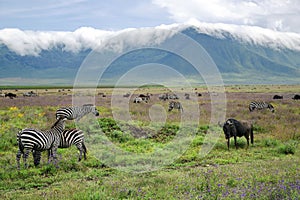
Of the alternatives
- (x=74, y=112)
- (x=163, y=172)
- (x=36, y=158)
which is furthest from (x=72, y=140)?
(x=74, y=112)

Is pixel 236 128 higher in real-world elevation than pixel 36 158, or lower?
higher

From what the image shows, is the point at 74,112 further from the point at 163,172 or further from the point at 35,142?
the point at 163,172

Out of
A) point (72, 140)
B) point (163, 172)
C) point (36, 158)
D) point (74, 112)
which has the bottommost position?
point (163, 172)

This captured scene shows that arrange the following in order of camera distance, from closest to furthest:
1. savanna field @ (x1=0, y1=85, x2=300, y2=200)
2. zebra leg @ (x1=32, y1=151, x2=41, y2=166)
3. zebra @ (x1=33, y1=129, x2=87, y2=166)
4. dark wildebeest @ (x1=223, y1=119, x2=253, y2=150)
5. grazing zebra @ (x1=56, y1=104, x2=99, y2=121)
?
savanna field @ (x1=0, y1=85, x2=300, y2=200) < zebra leg @ (x1=32, y1=151, x2=41, y2=166) < zebra @ (x1=33, y1=129, x2=87, y2=166) < dark wildebeest @ (x1=223, y1=119, x2=253, y2=150) < grazing zebra @ (x1=56, y1=104, x2=99, y2=121)

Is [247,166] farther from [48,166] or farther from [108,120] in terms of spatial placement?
[108,120]

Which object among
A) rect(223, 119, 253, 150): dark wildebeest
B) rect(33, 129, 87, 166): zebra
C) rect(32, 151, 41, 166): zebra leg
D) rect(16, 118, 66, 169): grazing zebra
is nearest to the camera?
rect(16, 118, 66, 169): grazing zebra

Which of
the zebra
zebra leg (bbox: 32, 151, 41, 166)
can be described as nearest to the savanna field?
zebra leg (bbox: 32, 151, 41, 166)

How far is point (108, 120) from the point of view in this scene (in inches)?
834

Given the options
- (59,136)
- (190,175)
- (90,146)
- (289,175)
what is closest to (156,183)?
(190,175)

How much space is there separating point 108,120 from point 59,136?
8.51 m

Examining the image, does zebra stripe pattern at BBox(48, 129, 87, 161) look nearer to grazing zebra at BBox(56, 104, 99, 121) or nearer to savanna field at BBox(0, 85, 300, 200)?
savanna field at BBox(0, 85, 300, 200)

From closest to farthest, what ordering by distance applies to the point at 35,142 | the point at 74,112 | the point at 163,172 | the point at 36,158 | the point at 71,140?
the point at 163,172 < the point at 35,142 < the point at 36,158 < the point at 71,140 < the point at 74,112

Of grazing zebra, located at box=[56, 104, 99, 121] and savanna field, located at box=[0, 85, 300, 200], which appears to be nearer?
A: savanna field, located at box=[0, 85, 300, 200]

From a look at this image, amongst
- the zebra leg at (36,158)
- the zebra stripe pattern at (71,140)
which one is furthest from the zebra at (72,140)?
the zebra leg at (36,158)
